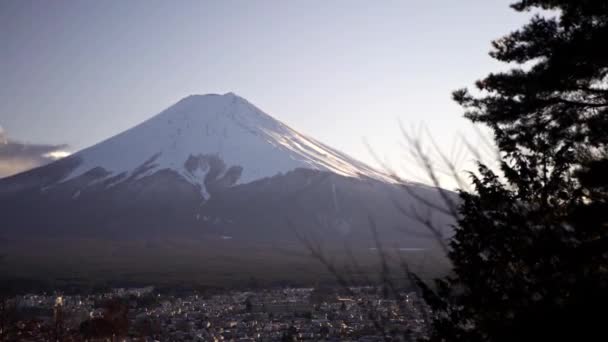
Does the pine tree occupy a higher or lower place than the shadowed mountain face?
lower

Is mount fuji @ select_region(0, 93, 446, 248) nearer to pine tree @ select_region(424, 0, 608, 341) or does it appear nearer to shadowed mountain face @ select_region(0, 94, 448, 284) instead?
shadowed mountain face @ select_region(0, 94, 448, 284)

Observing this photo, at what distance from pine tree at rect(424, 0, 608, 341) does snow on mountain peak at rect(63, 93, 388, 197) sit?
397 ft

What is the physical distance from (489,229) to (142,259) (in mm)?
64707

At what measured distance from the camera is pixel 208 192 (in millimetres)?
129750

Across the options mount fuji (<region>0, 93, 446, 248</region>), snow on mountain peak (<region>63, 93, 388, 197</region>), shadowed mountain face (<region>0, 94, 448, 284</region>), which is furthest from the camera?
snow on mountain peak (<region>63, 93, 388, 197</region>)

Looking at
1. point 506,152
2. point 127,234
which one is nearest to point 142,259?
point 127,234

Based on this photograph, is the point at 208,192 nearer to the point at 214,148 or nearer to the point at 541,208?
the point at 214,148

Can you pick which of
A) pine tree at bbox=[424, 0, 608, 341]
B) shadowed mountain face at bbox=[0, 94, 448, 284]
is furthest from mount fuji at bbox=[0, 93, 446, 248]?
pine tree at bbox=[424, 0, 608, 341]

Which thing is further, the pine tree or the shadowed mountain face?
the shadowed mountain face

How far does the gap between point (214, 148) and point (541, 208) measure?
150 metres

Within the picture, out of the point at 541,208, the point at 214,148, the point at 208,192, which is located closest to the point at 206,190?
the point at 208,192

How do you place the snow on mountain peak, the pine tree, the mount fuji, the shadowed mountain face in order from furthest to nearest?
the snow on mountain peak < the mount fuji < the shadowed mountain face < the pine tree

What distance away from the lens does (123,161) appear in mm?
143125

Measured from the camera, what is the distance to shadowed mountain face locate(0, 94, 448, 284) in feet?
344
